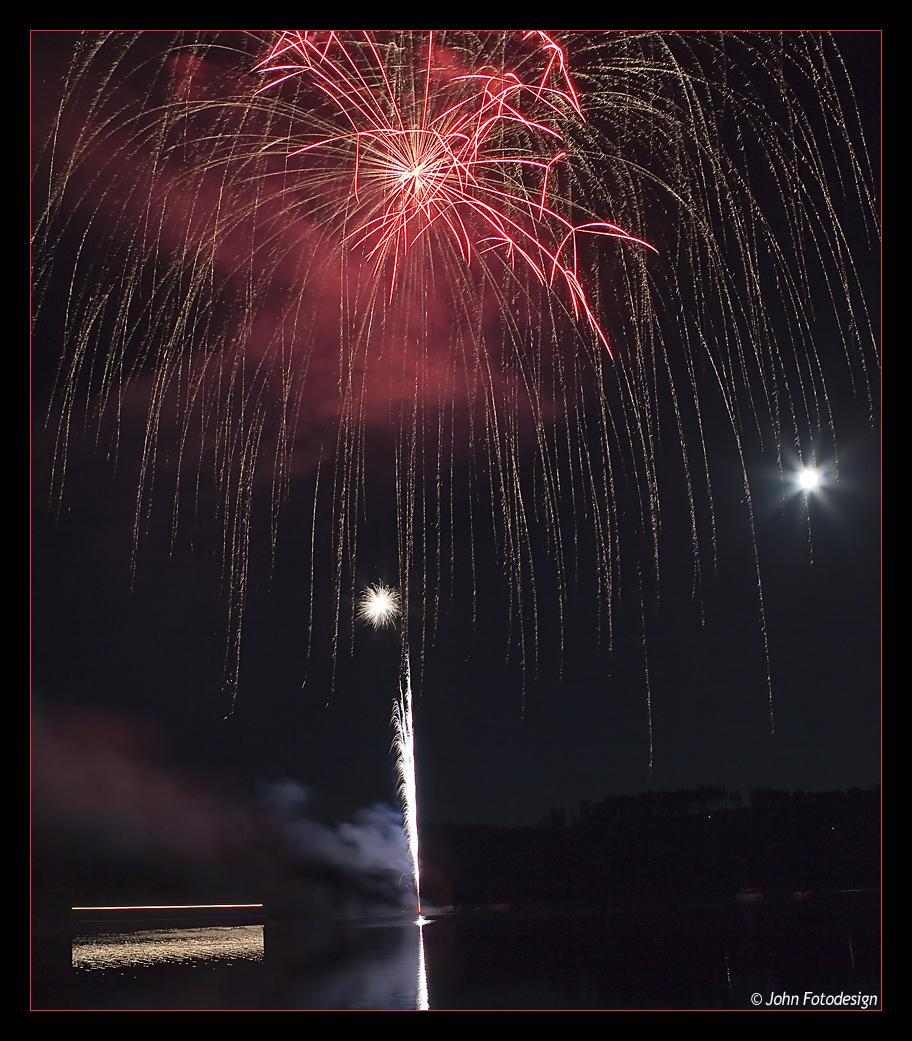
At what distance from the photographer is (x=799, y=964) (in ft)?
143

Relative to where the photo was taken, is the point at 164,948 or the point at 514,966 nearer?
the point at 514,966

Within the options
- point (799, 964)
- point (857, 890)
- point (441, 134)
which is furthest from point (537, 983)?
point (857, 890)

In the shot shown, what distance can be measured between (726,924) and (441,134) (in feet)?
215

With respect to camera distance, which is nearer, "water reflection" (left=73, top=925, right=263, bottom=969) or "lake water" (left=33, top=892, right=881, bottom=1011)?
"lake water" (left=33, top=892, right=881, bottom=1011)

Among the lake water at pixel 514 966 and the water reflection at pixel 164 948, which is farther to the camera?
the water reflection at pixel 164 948

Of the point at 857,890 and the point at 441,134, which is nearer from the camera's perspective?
the point at 441,134

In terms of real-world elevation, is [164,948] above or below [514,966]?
below

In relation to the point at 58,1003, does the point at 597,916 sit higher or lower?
lower

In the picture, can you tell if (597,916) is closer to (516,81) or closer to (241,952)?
(241,952)
